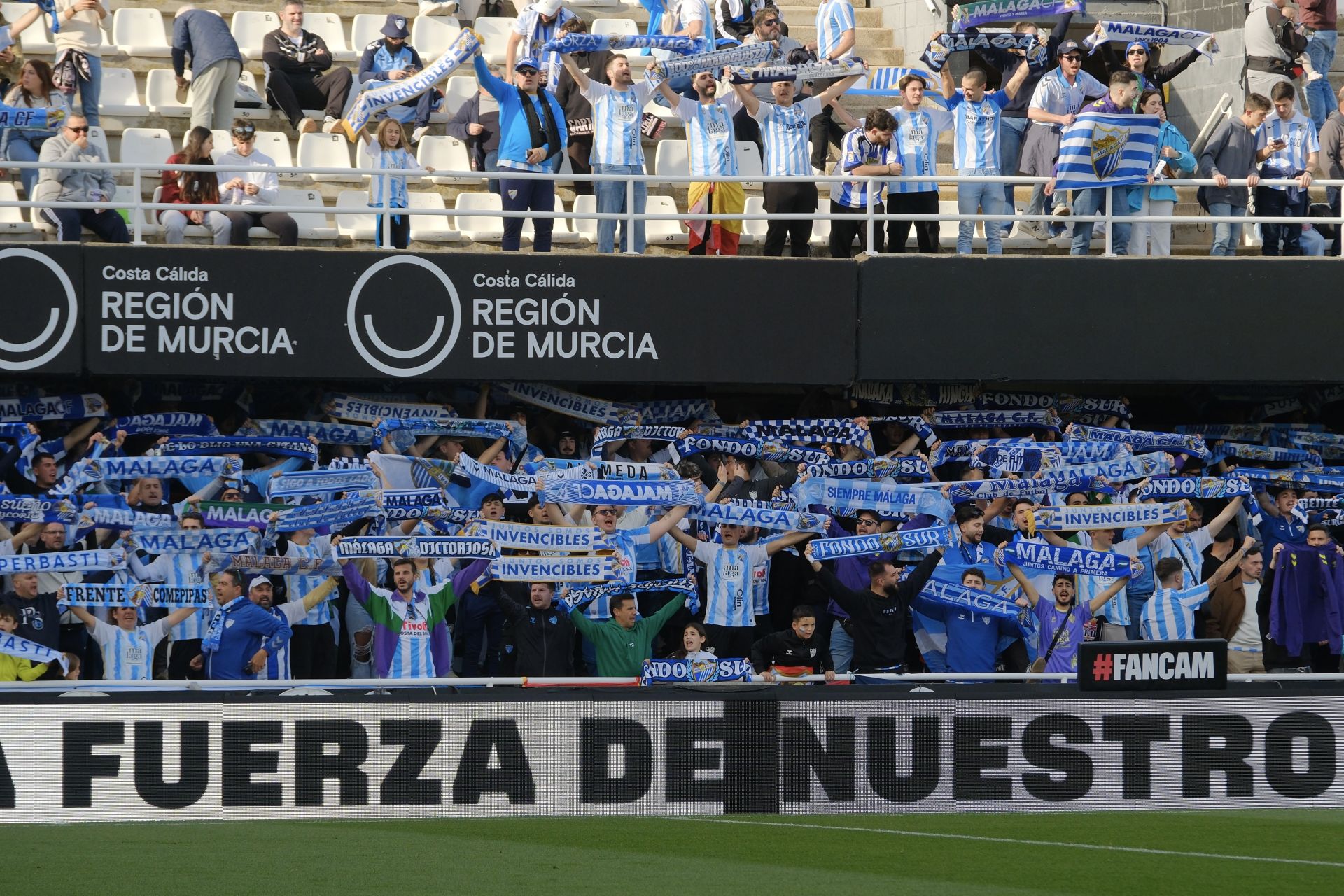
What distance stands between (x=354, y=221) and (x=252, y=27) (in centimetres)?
344

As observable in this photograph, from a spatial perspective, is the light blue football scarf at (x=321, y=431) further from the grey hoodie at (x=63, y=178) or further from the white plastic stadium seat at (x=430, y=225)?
the grey hoodie at (x=63, y=178)

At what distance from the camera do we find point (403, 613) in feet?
41.5

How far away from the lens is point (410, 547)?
12703 mm

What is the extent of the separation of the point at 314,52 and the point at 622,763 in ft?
26.7

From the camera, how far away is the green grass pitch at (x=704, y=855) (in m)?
8.85

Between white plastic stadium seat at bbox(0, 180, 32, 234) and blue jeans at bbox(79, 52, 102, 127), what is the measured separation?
2.96 ft

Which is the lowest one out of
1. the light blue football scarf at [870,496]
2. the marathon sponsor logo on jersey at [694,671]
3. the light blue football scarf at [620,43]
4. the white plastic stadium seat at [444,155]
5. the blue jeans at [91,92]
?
the marathon sponsor logo on jersey at [694,671]

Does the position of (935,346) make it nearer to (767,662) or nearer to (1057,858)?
(767,662)

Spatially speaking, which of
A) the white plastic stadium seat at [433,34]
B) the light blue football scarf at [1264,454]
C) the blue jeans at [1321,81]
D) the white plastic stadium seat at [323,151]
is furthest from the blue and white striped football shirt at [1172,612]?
the white plastic stadium seat at [433,34]

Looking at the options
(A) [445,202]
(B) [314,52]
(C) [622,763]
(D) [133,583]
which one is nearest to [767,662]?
(C) [622,763]

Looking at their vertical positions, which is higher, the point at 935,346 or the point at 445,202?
the point at 445,202

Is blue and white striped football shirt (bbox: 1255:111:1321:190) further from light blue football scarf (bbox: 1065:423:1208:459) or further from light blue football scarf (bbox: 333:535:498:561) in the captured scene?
light blue football scarf (bbox: 333:535:498:561)

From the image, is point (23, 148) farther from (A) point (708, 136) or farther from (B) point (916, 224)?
(B) point (916, 224)

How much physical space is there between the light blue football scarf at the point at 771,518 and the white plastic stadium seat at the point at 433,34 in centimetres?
640
